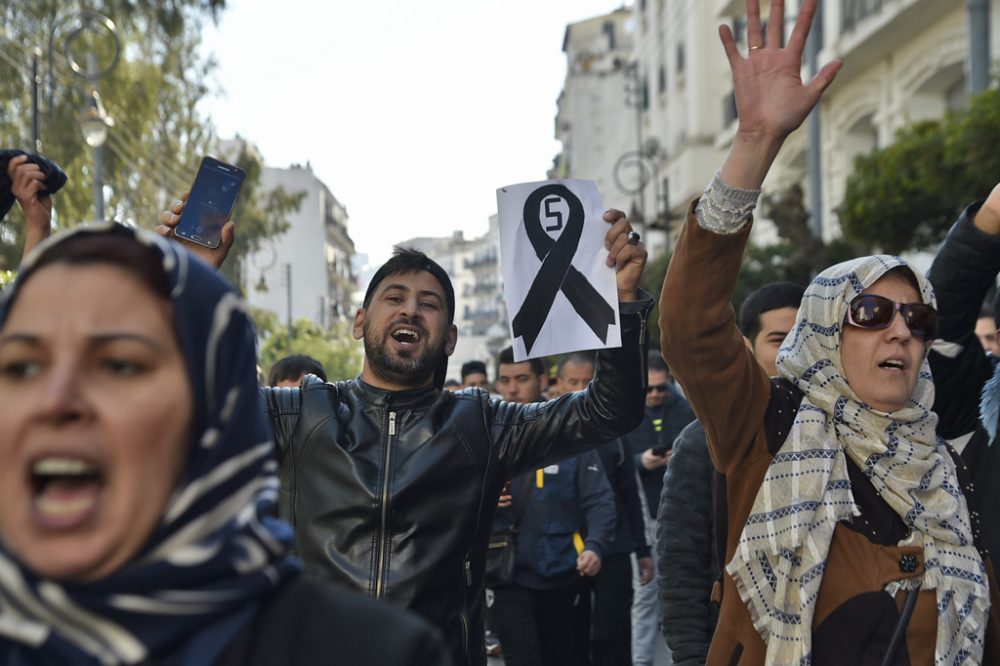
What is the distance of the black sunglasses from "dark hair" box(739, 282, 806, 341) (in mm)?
1436

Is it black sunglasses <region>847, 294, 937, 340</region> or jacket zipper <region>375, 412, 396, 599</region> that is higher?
black sunglasses <region>847, 294, 937, 340</region>

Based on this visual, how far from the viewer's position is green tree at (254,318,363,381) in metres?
61.1

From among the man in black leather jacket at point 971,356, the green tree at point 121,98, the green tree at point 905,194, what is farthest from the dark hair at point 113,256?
the green tree at point 121,98

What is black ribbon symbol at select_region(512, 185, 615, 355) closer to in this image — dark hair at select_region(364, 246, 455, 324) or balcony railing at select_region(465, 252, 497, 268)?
dark hair at select_region(364, 246, 455, 324)

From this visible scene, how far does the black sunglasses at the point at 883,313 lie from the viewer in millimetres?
3518

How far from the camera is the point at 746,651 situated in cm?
339

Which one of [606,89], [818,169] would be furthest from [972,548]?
[606,89]

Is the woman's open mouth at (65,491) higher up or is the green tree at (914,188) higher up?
the green tree at (914,188)

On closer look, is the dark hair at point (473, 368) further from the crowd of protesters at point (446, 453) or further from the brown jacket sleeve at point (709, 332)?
the brown jacket sleeve at point (709, 332)

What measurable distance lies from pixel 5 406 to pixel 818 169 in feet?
80.0

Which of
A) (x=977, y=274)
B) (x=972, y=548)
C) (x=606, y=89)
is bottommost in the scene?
(x=972, y=548)

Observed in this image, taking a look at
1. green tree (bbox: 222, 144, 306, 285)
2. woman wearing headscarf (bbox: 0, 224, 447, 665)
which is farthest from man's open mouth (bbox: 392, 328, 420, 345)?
green tree (bbox: 222, 144, 306, 285)

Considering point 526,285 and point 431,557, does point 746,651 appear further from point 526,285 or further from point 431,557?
point 526,285

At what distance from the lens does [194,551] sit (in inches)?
63.4
